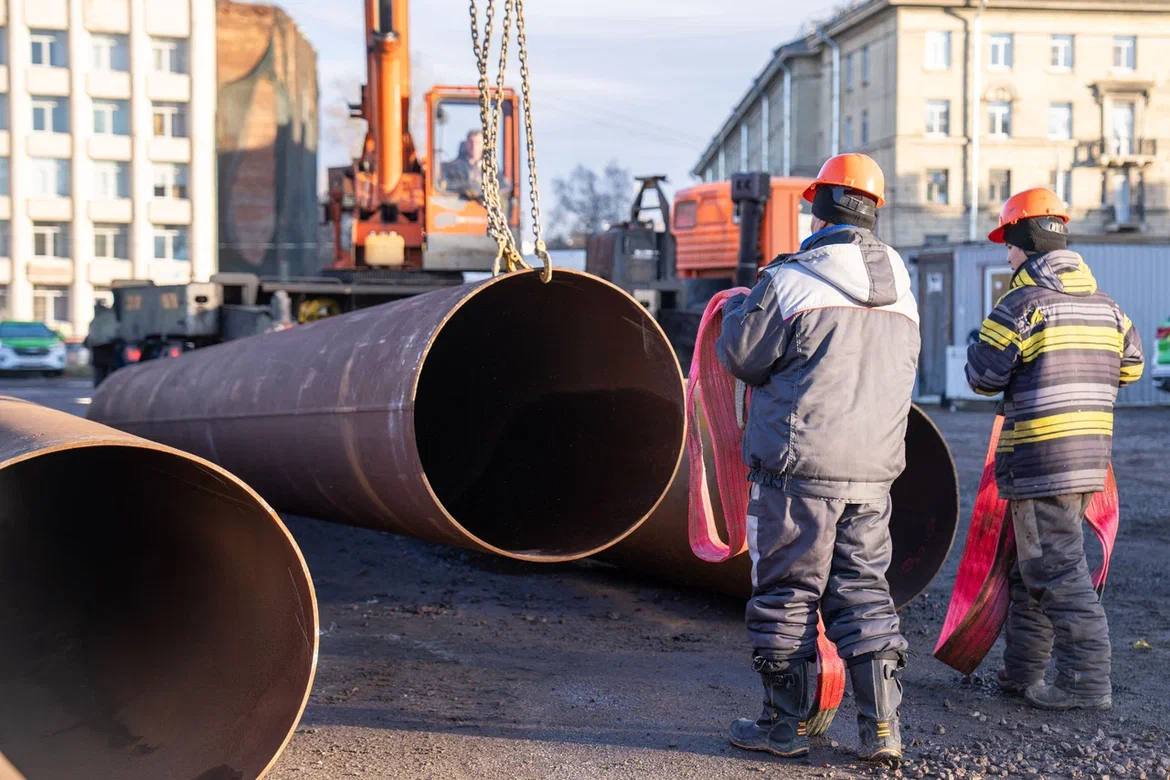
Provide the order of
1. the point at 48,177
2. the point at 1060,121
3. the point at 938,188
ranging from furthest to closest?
the point at 1060,121 < the point at 938,188 < the point at 48,177

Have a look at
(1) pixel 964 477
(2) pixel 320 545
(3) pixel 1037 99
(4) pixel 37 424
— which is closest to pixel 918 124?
(3) pixel 1037 99

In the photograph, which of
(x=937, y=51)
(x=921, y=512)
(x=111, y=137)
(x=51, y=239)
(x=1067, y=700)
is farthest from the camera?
(x=937, y=51)

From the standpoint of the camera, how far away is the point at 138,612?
441cm

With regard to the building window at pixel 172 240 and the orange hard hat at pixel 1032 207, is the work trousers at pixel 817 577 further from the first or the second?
the building window at pixel 172 240

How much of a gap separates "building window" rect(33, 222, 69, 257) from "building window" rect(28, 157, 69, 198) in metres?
1.12

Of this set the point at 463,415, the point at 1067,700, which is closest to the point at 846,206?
the point at 1067,700

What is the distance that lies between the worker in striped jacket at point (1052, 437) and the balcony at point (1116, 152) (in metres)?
55.4

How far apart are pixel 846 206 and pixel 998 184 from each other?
180 feet

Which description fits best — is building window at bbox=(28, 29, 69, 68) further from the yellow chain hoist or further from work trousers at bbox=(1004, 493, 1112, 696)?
work trousers at bbox=(1004, 493, 1112, 696)

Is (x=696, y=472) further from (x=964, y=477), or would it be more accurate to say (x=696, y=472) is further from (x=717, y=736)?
(x=964, y=477)

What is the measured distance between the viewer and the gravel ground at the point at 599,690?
3.96 meters

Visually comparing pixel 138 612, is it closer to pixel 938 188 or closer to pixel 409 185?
pixel 409 185

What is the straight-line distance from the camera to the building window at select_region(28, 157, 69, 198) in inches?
1903

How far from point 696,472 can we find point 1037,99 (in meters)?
56.0
